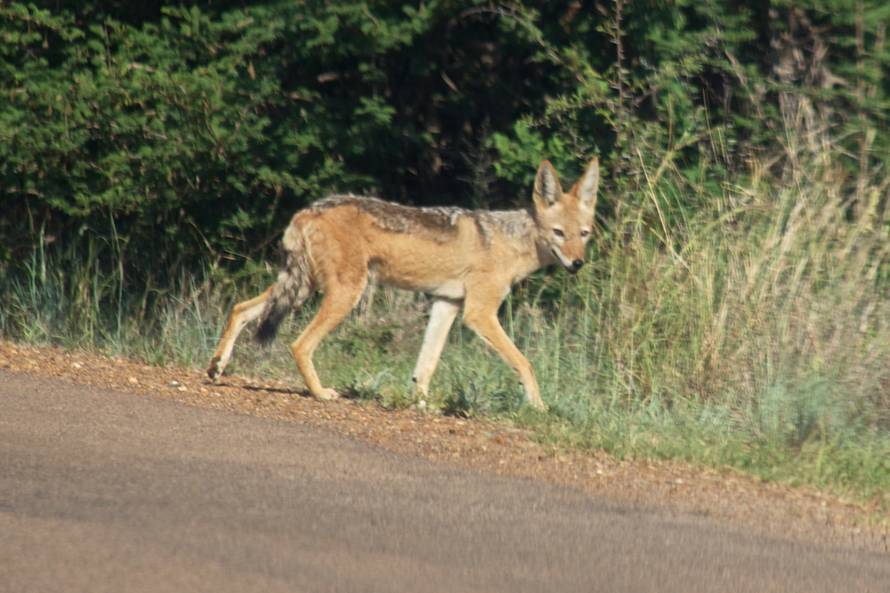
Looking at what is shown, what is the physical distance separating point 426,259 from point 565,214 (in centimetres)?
127

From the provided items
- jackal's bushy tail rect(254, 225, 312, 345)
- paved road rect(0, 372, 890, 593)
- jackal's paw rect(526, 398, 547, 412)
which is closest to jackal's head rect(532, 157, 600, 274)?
jackal's paw rect(526, 398, 547, 412)

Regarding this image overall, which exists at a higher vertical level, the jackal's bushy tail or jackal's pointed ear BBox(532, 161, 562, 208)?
jackal's pointed ear BBox(532, 161, 562, 208)

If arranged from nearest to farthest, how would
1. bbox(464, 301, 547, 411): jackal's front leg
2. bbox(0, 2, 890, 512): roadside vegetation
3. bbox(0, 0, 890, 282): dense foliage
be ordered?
1. bbox(464, 301, 547, 411): jackal's front leg
2. bbox(0, 2, 890, 512): roadside vegetation
3. bbox(0, 0, 890, 282): dense foliage

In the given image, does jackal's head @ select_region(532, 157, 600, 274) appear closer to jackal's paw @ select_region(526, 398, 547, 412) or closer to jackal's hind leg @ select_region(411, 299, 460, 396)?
jackal's hind leg @ select_region(411, 299, 460, 396)

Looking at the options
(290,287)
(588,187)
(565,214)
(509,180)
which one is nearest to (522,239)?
(565,214)

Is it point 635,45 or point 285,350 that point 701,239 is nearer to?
point 635,45

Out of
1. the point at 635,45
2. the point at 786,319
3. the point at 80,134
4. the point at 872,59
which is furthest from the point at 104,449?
the point at 872,59

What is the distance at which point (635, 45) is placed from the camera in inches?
471

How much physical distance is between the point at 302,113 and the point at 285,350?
7.85 ft

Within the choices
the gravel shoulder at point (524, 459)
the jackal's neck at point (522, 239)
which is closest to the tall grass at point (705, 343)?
the gravel shoulder at point (524, 459)

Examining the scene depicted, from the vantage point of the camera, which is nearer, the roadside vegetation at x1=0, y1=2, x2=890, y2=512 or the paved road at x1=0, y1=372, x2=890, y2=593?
the paved road at x1=0, y1=372, x2=890, y2=593

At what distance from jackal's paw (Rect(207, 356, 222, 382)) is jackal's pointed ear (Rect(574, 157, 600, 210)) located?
3.16 meters

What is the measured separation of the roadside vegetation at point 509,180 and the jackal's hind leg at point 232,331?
0.71 meters

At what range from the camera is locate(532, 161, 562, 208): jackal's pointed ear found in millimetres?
10586
